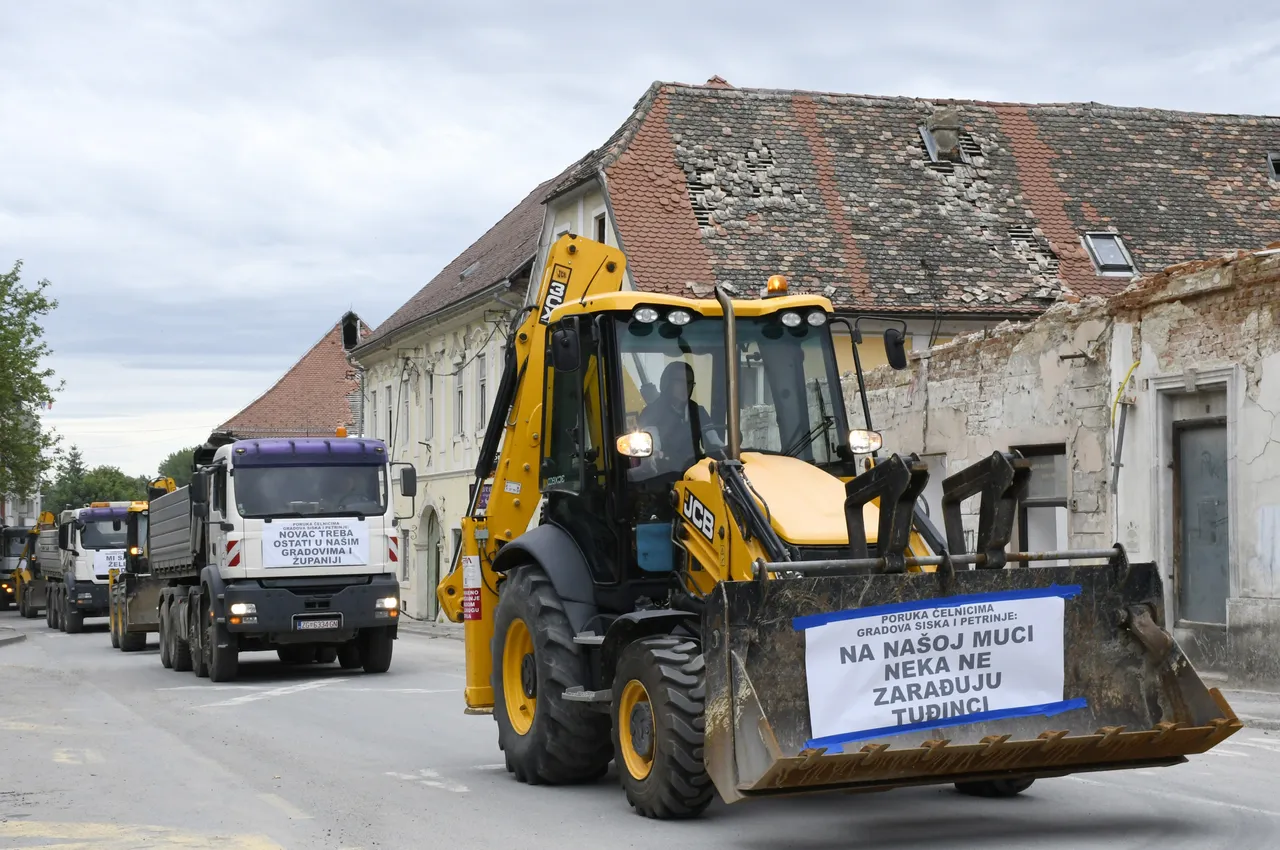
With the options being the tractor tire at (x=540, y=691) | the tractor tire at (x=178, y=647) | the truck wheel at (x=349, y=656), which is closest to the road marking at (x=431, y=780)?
the tractor tire at (x=540, y=691)

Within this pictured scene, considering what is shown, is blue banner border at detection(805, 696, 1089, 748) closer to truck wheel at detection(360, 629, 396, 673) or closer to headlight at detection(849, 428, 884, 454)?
headlight at detection(849, 428, 884, 454)

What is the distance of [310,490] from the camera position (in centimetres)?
2075

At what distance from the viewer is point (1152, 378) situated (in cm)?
1817

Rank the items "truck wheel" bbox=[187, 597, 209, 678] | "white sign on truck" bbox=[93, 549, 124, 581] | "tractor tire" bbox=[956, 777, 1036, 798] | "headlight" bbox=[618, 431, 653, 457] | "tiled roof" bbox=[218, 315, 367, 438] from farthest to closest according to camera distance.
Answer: "tiled roof" bbox=[218, 315, 367, 438], "white sign on truck" bbox=[93, 549, 124, 581], "truck wheel" bbox=[187, 597, 209, 678], "headlight" bbox=[618, 431, 653, 457], "tractor tire" bbox=[956, 777, 1036, 798]

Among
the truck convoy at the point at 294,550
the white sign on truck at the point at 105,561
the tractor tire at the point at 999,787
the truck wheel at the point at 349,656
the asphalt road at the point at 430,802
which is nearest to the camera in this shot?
the asphalt road at the point at 430,802

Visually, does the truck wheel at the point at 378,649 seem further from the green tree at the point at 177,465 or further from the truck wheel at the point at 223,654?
the green tree at the point at 177,465

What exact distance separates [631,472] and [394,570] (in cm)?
1210

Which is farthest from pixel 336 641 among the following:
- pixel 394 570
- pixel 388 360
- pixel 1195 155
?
pixel 388 360

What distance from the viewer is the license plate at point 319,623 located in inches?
798

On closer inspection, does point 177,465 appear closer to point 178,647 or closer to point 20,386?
point 20,386

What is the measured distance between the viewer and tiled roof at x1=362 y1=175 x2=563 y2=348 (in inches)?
1533

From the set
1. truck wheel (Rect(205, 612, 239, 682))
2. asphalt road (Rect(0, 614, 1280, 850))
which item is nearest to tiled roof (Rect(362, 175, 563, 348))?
truck wheel (Rect(205, 612, 239, 682))

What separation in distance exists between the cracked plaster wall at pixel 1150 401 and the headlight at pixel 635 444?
9.07 m

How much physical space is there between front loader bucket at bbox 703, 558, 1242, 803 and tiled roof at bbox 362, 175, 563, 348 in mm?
28617
